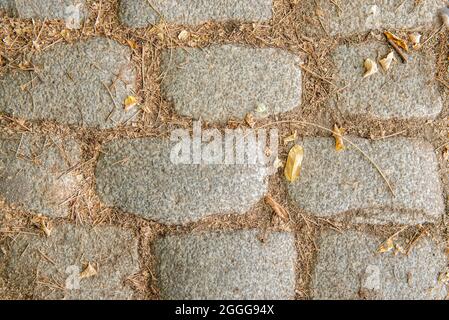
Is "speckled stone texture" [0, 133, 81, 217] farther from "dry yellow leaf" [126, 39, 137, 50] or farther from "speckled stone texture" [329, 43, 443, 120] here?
"speckled stone texture" [329, 43, 443, 120]

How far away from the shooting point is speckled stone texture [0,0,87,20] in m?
1.91

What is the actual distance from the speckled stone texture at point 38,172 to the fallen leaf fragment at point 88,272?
228 millimetres

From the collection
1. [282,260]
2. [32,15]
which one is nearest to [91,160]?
[32,15]

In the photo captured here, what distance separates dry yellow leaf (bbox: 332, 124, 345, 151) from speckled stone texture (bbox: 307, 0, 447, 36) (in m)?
0.38

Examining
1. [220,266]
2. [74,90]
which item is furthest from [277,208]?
[74,90]

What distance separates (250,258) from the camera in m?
1.87

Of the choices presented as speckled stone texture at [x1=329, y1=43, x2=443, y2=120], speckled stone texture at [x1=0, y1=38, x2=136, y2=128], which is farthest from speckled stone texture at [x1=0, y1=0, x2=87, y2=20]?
speckled stone texture at [x1=329, y1=43, x2=443, y2=120]

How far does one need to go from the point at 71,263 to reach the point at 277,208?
0.83 meters

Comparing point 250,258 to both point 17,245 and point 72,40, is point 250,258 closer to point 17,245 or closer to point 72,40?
point 17,245

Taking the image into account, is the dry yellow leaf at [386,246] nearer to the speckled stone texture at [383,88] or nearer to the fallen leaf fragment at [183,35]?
the speckled stone texture at [383,88]

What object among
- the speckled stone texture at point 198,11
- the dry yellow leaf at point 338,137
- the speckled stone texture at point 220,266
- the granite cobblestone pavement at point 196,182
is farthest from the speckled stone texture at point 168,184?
the speckled stone texture at point 198,11

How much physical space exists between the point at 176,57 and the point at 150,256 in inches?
30.8

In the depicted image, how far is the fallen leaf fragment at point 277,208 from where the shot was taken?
1.90 metres

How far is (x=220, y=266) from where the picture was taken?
1.86 meters
